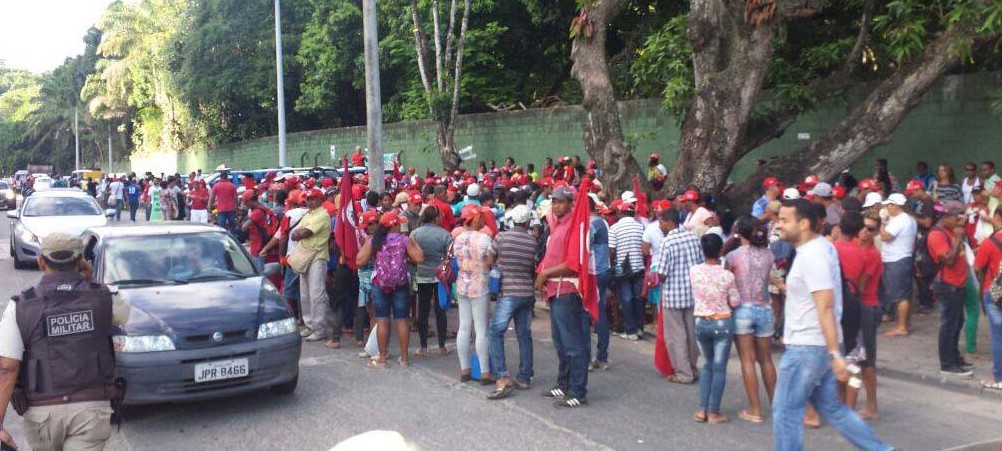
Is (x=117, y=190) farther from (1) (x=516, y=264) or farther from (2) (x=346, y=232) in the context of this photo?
(1) (x=516, y=264)

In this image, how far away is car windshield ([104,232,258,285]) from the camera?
7926 millimetres

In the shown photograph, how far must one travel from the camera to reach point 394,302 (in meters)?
9.05

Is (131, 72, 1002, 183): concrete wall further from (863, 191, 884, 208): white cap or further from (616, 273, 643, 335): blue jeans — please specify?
(616, 273, 643, 335): blue jeans

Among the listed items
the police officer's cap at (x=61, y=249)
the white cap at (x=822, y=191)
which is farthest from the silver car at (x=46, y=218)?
the police officer's cap at (x=61, y=249)

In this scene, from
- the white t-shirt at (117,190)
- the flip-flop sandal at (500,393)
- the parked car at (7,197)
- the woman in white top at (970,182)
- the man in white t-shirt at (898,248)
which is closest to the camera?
the flip-flop sandal at (500,393)

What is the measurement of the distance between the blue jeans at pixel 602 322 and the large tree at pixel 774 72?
4738mm

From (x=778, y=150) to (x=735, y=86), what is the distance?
433 centimetres

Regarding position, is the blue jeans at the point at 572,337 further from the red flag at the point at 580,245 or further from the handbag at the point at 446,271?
the handbag at the point at 446,271

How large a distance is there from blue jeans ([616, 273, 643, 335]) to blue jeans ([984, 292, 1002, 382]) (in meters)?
3.57

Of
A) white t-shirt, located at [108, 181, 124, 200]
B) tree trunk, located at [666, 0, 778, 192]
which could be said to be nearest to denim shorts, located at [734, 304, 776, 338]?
tree trunk, located at [666, 0, 778, 192]

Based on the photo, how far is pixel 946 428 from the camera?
23.2ft

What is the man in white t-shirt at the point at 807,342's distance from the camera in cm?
520

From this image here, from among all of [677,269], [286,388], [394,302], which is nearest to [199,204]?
[394,302]

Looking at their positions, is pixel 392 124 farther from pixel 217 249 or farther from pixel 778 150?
pixel 217 249
